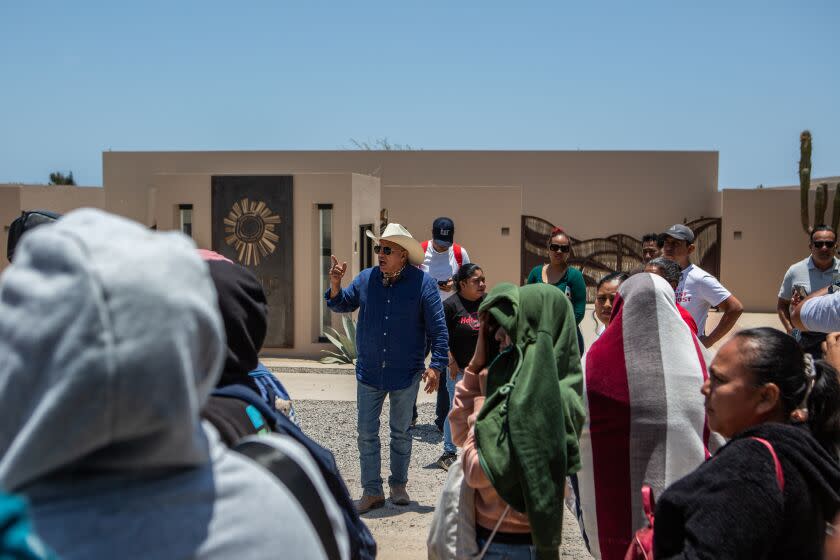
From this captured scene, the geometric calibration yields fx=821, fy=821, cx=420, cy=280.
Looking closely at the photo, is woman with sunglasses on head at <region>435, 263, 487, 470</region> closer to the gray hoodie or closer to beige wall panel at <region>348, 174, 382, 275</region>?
the gray hoodie

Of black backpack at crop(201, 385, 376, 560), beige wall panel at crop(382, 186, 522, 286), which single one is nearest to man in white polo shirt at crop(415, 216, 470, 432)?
black backpack at crop(201, 385, 376, 560)

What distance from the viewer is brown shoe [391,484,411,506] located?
19.0 feet

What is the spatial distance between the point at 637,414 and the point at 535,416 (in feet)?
1.49

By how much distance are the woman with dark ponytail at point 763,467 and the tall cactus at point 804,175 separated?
63.4 feet

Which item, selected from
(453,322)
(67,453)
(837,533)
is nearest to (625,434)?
(837,533)

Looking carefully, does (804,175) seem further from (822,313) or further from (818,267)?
(822,313)

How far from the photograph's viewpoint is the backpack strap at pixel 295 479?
122 centimetres

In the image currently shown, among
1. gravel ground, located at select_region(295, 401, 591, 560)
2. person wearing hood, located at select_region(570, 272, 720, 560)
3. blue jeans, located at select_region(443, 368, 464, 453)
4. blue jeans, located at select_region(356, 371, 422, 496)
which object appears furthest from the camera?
blue jeans, located at select_region(443, 368, 464, 453)

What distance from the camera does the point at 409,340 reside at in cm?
564

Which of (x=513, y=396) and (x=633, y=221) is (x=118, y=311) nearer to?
(x=513, y=396)

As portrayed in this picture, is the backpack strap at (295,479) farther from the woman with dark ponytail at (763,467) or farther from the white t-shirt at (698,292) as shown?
the white t-shirt at (698,292)

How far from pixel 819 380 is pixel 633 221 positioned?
20960mm

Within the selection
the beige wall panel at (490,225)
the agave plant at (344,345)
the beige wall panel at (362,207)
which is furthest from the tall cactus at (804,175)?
the agave plant at (344,345)

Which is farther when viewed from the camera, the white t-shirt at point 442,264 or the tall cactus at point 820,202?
the tall cactus at point 820,202
